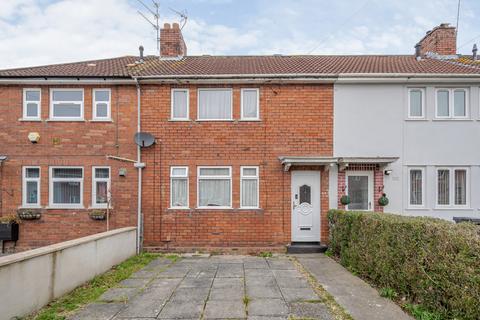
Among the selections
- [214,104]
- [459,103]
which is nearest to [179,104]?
[214,104]

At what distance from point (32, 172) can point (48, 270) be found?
5764mm

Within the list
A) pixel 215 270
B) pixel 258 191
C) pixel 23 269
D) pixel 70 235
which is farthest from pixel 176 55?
pixel 23 269

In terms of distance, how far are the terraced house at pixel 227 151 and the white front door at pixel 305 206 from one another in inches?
1.2

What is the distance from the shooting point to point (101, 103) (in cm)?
975

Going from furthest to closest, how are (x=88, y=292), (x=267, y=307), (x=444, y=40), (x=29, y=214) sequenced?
(x=444, y=40)
(x=29, y=214)
(x=88, y=292)
(x=267, y=307)

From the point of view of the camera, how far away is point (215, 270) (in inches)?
288

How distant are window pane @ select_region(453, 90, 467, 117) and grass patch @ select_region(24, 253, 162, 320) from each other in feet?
33.0

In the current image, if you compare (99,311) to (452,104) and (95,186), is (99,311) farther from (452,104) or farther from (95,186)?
(452,104)

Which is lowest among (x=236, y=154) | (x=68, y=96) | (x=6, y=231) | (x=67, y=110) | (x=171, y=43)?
(x=6, y=231)

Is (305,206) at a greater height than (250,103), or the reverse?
(250,103)

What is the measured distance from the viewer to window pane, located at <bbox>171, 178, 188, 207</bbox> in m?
9.62

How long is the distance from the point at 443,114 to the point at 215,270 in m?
8.23

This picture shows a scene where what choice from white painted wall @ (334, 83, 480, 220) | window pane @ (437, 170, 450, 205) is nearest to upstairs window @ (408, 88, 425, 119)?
white painted wall @ (334, 83, 480, 220)

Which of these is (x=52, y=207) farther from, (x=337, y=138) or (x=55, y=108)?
(x=337, y=138)
